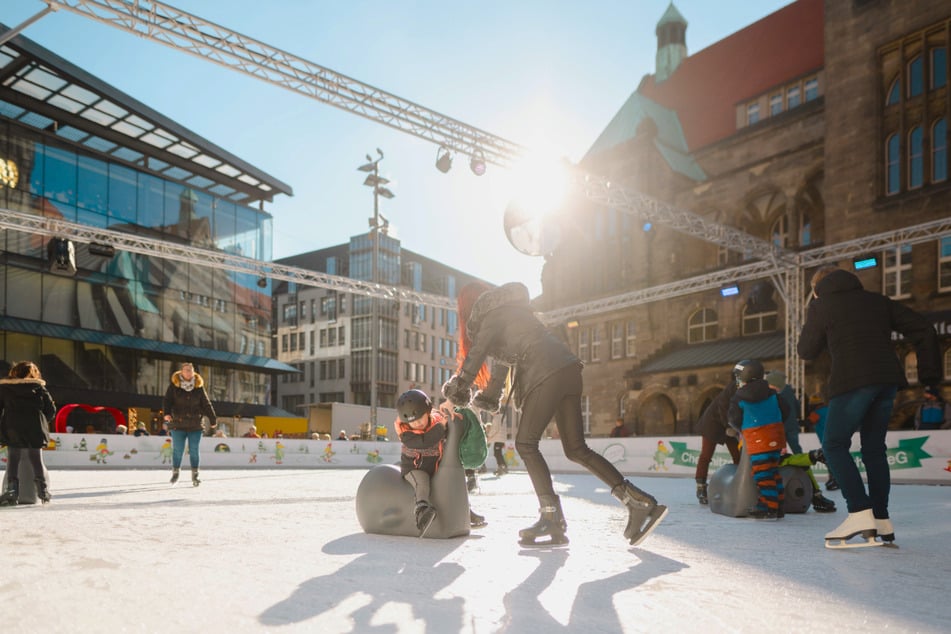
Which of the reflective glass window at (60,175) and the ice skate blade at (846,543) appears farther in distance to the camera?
the reflective glass window at (60,175)

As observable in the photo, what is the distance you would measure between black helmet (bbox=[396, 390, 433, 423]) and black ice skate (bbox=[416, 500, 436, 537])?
1.87 ft

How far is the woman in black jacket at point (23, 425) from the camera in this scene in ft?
24.6

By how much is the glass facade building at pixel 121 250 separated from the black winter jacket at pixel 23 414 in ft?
71.6

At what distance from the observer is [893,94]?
25.5 metres

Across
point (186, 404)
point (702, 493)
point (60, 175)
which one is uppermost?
point (60, 175)

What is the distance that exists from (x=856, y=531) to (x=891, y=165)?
24.4 m

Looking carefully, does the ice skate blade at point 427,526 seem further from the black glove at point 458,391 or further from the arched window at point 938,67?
the arched window at point 938,67

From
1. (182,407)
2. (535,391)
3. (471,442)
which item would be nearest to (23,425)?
(182,407)

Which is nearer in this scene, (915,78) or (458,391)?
(458,391)

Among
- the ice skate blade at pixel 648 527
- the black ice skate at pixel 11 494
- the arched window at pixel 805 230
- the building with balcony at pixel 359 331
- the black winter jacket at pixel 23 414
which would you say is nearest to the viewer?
the ice skate blade at pixel 648 527

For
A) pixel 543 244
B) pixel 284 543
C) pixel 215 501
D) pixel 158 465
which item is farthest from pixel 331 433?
pixel 284 543

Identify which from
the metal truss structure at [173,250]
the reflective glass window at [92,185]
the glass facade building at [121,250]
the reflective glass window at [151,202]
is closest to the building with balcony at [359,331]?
the glass facade building at [121,250]

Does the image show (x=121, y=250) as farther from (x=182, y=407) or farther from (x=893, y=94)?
(x=893, y=94)

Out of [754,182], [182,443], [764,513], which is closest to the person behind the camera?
[764,513]
